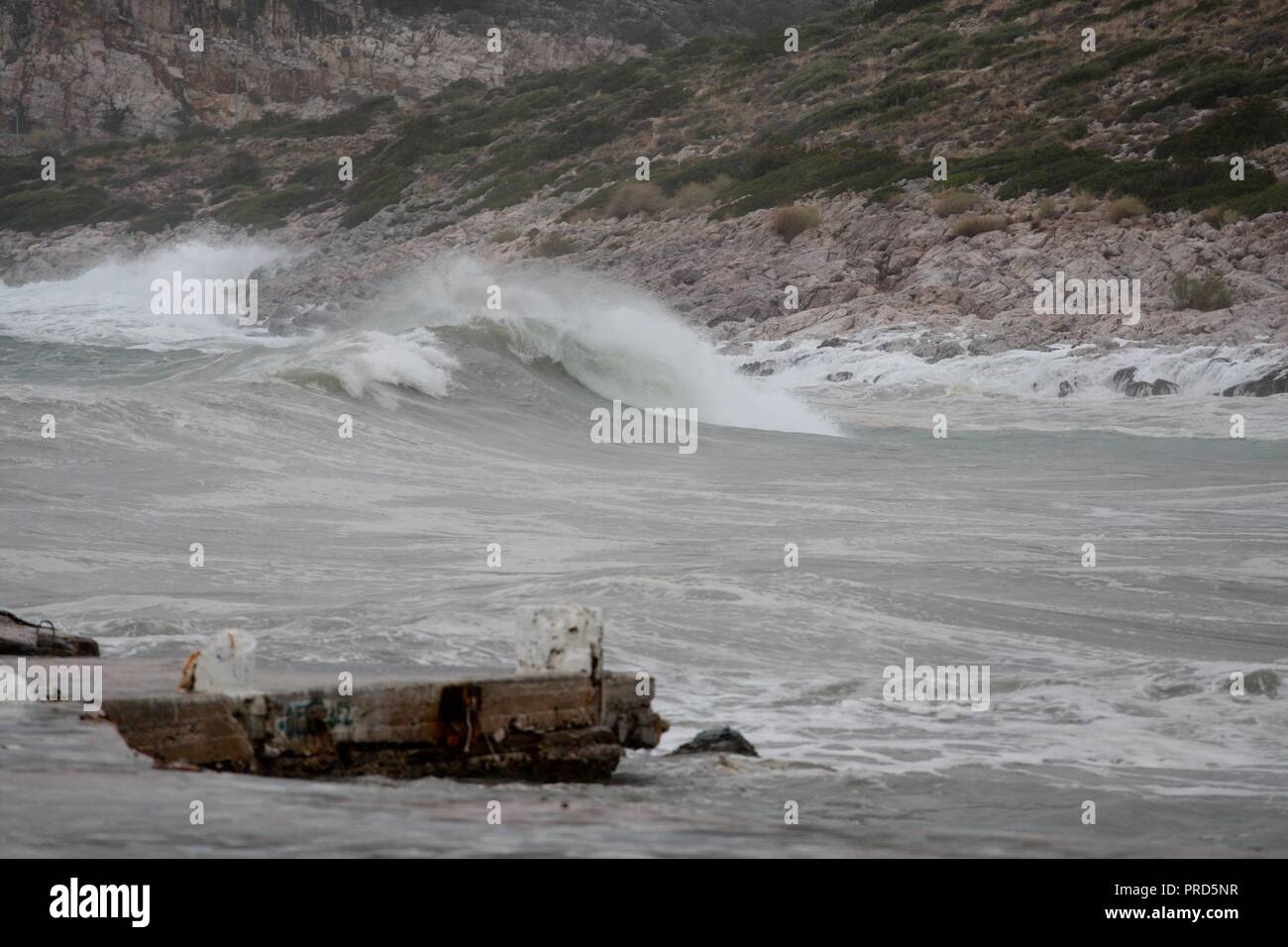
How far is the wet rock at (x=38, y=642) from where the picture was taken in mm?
7211

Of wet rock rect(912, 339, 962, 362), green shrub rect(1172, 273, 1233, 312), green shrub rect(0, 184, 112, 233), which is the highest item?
green shrub rect(0, 184, 112, 233)

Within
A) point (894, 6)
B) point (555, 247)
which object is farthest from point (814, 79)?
point (555, 247)

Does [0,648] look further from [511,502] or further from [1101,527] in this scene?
[1101,527]

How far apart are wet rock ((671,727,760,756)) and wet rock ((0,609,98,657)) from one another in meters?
2.88

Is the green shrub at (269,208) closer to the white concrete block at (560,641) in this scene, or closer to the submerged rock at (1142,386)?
the submerged rock at (1142,386)

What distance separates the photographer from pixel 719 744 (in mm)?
6992

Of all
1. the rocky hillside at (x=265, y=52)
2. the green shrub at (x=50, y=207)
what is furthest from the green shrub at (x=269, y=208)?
the rocky hillside at (x=265, y=52)

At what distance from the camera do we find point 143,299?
64.6 meters

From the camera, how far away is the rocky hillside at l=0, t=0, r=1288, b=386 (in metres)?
37.1

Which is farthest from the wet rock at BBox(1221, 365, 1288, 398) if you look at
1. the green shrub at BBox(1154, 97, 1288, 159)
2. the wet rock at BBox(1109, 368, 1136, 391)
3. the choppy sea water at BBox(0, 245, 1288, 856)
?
the green shrub at BBox(1154, 97, 1288, 159)

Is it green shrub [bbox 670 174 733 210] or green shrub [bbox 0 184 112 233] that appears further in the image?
green shrub [bbox 0 184 112 233]

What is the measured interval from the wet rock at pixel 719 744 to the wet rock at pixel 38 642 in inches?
114

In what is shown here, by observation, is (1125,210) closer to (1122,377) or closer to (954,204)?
(954,204)

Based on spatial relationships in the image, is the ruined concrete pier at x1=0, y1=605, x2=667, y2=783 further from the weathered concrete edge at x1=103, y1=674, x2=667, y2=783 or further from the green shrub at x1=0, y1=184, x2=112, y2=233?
the green shrub at x1=0, y1=184, x2=112, y2=233
